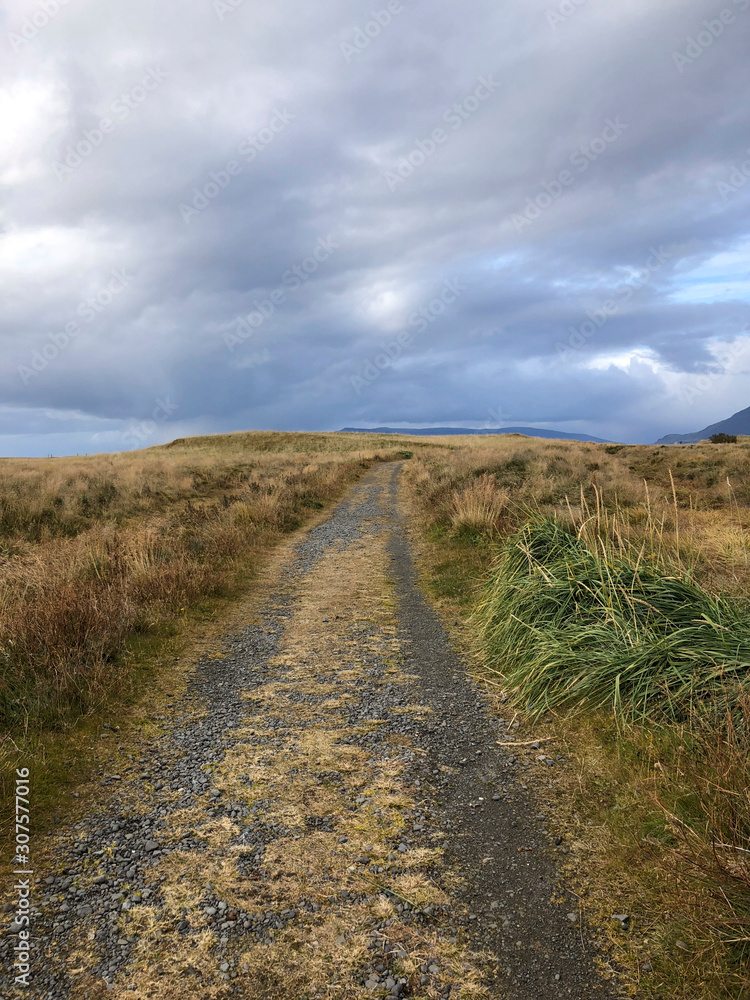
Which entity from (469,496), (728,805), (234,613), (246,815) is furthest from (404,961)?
(469,496)

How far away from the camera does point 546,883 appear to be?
324cm

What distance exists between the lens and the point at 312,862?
3408 millimetres

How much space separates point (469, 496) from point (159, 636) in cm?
829

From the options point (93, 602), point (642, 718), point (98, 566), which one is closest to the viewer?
point (642, 718)

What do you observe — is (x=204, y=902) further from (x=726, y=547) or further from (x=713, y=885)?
(x=726, y=547)

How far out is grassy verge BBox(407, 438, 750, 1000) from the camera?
2688 millimetres

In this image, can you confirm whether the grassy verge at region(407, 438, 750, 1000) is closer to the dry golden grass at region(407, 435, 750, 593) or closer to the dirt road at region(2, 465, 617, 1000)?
the dry golden grass at region(407, 435, 750, 593)

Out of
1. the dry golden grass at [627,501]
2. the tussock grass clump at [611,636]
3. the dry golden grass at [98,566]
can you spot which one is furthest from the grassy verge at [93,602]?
the dry golden grass at [627,501]

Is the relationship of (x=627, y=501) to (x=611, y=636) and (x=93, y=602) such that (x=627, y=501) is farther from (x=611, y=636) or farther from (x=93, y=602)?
(x=93, y=602)

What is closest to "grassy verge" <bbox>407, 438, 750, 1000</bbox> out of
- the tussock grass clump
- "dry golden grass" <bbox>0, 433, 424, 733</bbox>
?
the tussock grass clump

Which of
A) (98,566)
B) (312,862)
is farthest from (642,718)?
(98,566)

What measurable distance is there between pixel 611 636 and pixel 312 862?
11.0ft

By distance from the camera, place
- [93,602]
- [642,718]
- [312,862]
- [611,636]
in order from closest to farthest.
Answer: [312,862]
[642,718]
[611,636]
[93,602]

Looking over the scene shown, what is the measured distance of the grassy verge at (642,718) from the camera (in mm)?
2688
